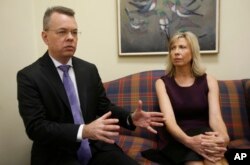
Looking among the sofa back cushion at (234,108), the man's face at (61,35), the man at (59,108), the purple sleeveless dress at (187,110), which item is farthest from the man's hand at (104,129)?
the sofa back cushion at (234,108)

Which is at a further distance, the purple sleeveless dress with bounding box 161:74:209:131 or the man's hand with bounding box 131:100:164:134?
the purple sleeveless dress with bounding box 161:74:209:131

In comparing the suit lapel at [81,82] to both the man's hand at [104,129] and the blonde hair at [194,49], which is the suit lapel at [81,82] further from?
the blonde hair at [194,49]

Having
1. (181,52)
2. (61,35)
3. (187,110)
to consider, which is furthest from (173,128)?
(61,35)

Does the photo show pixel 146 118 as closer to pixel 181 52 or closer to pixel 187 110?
pixel 187 110

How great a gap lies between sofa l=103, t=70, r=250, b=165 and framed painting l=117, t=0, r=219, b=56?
10.8 inches

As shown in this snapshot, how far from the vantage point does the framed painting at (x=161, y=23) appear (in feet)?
8.03

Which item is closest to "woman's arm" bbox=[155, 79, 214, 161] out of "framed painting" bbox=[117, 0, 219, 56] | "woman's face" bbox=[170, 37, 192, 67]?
"woman's face" bbox=[170, 37, 192, 67]

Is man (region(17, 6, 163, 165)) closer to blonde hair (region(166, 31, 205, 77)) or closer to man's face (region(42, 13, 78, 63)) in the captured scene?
man's face (region(42, 13, 78, 63))

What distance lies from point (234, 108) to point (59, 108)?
1.45m

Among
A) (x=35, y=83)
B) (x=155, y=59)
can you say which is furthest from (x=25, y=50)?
(x=155, y=59)

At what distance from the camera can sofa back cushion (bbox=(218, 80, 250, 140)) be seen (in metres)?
2.21

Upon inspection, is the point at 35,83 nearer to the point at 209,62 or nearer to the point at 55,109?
the point at 55,109

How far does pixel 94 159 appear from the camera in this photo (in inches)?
65.7

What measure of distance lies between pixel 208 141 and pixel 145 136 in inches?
26.6
